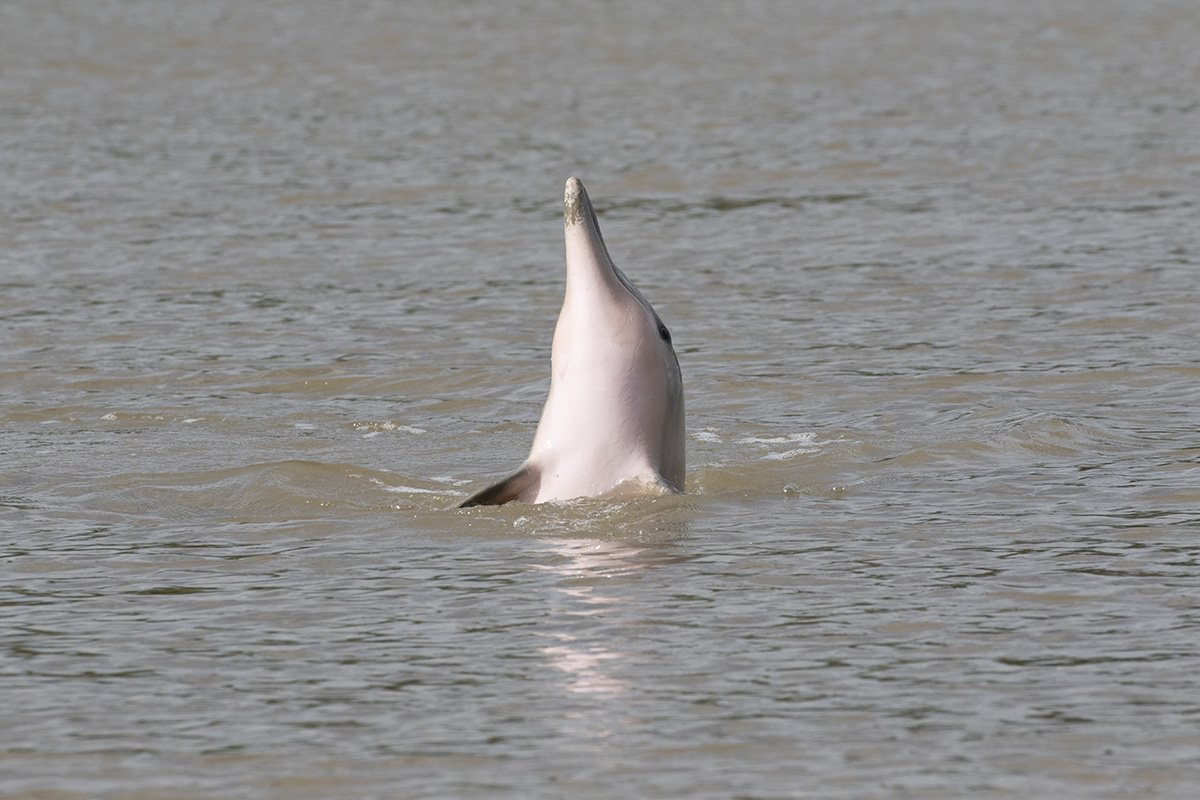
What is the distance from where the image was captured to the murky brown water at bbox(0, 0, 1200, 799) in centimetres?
636

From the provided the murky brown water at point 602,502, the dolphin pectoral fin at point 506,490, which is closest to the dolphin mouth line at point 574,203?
the dolphin pectoral fin at point 506,490

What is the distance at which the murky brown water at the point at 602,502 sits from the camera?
6.36 m

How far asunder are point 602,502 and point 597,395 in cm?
46

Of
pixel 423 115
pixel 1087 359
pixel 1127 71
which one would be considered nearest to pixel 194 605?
pixel 1087 359

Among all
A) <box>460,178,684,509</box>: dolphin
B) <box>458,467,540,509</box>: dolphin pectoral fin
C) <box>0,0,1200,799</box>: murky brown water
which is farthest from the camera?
<box>460,178,684,509</box>: dolphin

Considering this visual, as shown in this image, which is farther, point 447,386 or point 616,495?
point 447,386

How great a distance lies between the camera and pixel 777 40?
111 ft

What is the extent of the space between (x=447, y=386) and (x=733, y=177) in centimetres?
870

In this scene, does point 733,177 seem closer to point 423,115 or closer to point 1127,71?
point 423,115

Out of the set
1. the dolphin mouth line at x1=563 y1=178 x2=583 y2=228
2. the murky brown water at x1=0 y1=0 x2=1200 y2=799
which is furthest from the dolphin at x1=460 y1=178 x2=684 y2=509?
the murky brown water at x1=0 y1=0 x2=1200 y2=799

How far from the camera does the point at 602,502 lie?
30.0 ft

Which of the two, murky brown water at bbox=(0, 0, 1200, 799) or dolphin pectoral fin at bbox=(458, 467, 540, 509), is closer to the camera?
murky brown water at bbox=(0, 0, 1200, 799)

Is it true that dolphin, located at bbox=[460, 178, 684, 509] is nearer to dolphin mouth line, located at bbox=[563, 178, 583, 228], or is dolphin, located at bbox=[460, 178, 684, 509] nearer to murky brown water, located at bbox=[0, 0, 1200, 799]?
dolphin mouth line, located at bbox=[563, 178, 583, 228]

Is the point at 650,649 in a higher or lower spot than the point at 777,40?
lower
